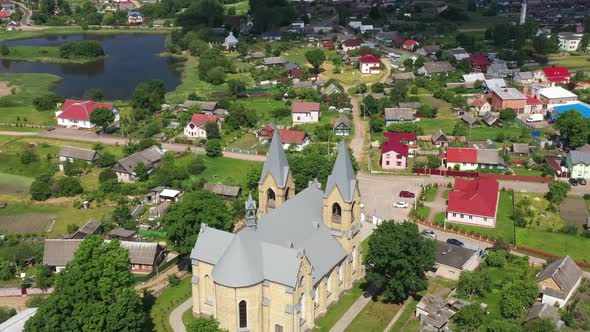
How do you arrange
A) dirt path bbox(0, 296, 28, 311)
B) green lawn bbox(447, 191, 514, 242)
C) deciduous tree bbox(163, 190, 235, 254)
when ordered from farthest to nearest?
green lawn bbox(447, 191, 514, 242) < deciduous tree bbox(163, 190, 235, 254) < dirt path bbox(0, 296, 28, 311)

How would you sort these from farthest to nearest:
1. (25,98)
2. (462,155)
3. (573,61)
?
(573,61), (25,98), (462,155)

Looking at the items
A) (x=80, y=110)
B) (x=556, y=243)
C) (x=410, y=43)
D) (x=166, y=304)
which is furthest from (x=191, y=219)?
(x=410, y=43)

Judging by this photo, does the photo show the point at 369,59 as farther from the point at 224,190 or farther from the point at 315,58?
the point at 224,190

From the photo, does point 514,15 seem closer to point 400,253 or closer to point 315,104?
point 315,104

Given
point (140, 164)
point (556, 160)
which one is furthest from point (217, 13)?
point (556, 160)

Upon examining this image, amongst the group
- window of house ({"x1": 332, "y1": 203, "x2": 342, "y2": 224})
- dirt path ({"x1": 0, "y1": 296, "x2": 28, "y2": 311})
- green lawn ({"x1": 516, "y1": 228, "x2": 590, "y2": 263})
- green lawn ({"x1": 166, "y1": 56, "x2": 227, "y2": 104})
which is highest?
window of house ({"x1": 332, "y1": 203, "x2": 342, "y2": 224})

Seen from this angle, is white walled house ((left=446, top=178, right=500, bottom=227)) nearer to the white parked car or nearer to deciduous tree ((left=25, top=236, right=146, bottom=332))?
the white parked car

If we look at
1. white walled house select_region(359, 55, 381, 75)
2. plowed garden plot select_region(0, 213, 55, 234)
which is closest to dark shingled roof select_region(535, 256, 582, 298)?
plowed garden plot select_region(0, 213, 55, 234)
